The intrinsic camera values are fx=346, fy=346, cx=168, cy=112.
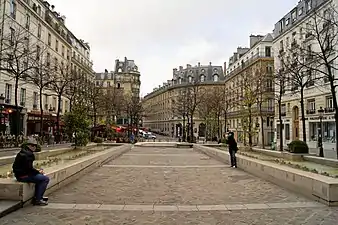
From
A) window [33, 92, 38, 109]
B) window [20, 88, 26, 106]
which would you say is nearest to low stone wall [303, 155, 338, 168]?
window [20, 88, 26, 106]

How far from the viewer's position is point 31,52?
80.4 feet

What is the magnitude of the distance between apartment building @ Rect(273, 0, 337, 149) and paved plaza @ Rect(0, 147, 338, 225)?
2152cm

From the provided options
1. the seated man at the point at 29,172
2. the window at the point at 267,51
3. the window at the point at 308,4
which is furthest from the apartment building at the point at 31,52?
the window at the point at 267,51

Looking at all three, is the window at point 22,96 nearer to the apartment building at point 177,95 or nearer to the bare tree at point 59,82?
the bare tree at point 59,82

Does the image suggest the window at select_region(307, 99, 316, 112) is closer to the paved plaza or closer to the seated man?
the paved plaza

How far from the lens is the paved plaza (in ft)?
20.3

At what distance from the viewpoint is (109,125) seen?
129 feet

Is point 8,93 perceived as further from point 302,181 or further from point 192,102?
point 302,181

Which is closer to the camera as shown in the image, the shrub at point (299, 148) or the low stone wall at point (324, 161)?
the low stone wall at point (324, 161)

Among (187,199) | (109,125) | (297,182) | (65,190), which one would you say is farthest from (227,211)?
(109,125)

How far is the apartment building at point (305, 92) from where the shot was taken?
106 ft

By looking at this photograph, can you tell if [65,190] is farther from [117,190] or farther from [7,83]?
[7,83]

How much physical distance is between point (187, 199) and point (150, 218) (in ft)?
6.29

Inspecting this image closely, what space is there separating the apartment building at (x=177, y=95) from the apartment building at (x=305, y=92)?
32207 millimetres
